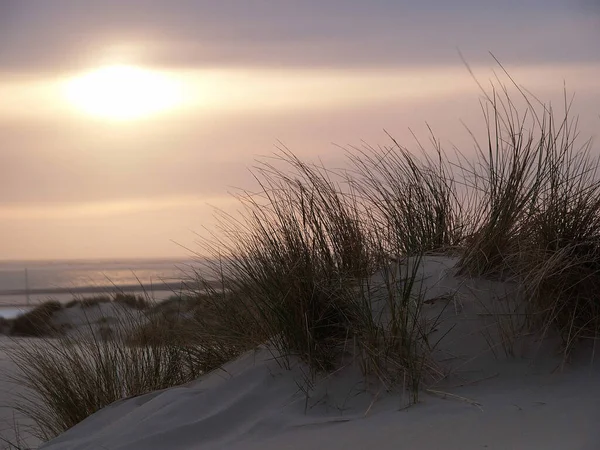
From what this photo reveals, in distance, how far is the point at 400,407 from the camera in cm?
247

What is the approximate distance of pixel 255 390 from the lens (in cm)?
286

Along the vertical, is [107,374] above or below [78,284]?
below

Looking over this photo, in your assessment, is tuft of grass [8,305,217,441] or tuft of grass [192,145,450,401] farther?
tuft of grass [8,305,217,441]

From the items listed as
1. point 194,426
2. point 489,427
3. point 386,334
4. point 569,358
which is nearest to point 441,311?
point 386,334

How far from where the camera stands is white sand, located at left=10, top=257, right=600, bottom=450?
218cm

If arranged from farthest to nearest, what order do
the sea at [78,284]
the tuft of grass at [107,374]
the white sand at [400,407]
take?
the sea at [78,284] → the tuft of grass at [107,374] → the white sand at [400,407]

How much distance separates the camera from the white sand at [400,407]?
218cm

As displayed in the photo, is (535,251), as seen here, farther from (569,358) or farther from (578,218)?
(569,358)

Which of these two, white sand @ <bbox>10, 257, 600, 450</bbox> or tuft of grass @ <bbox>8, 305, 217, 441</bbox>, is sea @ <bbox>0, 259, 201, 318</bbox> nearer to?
tuft of grass @ <bbox>8, 305, 217, 441</bbox>

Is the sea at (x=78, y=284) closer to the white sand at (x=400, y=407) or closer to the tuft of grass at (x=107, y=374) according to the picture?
the tuft of grass at (x=107, y=374)

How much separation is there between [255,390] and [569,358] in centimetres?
116

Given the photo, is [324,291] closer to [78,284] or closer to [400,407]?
[400,407]

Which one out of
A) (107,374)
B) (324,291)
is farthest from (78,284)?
(324,291)

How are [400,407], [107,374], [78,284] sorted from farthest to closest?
[78,284]
[107,374]
[400,407]
